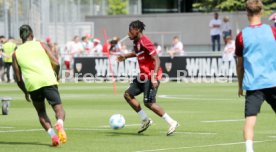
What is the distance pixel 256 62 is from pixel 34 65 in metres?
4.17

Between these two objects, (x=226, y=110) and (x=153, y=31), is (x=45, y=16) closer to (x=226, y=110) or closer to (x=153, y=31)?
(x=153, y=31)

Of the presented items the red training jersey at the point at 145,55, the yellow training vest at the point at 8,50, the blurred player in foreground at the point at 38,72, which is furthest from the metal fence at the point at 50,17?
the blurred player in foreground at the point at 38,72

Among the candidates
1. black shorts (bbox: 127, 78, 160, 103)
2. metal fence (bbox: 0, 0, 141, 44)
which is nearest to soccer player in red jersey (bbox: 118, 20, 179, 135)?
black shorts (bbox: 127, 78, 160, 103)

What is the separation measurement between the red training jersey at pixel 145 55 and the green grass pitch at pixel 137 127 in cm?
110

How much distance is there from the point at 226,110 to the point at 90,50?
75.1ft

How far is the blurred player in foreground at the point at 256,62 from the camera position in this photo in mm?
11398

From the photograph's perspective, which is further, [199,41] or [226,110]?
[199,41]

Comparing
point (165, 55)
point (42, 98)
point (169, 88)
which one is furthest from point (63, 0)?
point (42, 98)

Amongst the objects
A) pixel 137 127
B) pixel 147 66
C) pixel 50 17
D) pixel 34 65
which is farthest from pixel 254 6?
pixel 50 17

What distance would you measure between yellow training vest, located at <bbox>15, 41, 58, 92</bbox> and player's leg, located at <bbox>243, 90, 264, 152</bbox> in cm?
390

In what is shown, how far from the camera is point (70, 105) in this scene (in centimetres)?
2545

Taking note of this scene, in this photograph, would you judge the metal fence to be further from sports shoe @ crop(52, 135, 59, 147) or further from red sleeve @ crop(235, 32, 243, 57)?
red sleeve @ crop(235, 32, 243, 57)

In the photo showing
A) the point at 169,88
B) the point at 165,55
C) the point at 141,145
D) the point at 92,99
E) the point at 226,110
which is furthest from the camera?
the point at 165,55

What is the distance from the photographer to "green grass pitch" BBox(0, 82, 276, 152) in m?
13.9
